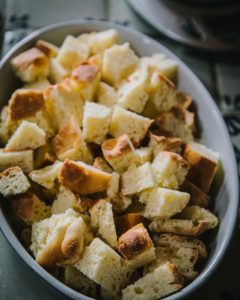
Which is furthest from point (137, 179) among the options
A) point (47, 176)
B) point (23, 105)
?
point (23, 105)

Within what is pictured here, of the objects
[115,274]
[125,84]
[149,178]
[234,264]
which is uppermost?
[125,84]

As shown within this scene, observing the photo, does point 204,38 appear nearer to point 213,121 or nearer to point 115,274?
point 213,121

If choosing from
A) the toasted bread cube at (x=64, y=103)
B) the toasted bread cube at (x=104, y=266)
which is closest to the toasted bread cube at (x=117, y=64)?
the toasted bread cube at (x=64, y=103)

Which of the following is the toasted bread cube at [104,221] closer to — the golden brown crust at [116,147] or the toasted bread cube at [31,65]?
the golden brown crust at [116,147]

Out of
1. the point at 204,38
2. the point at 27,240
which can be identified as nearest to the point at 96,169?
the point at 27,240

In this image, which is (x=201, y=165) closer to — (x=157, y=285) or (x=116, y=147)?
(x=116, y=147)

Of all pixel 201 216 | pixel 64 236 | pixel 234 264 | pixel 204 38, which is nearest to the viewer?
pixel 64 236

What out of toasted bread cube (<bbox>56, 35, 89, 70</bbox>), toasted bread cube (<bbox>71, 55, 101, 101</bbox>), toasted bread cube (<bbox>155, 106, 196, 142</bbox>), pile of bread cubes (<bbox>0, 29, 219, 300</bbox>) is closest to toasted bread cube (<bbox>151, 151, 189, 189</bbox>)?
pile of bread cubes (<bbox>0, 29, 219, 300</bbox>)
